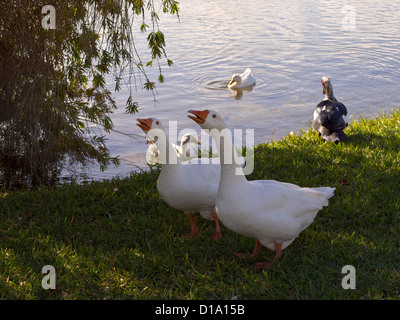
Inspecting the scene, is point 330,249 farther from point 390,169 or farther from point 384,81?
point 384,81

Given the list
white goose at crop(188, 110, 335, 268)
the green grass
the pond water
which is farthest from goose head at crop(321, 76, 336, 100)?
white goose at crop(188, 110, 335, 268)

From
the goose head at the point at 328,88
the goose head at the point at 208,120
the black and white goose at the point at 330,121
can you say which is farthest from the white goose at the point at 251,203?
the goose head at the point at 328,88

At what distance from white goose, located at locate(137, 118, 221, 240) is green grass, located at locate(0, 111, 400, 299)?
410mm

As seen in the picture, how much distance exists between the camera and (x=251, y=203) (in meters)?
3.56

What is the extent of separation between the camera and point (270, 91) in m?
11.2

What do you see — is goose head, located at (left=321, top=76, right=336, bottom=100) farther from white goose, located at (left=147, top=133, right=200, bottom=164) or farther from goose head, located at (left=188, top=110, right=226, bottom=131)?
goose head, located at (left=188, top=110, right=226, bottom=131)

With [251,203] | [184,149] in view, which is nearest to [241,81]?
[184,149]

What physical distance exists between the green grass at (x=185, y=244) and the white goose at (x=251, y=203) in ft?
1.21

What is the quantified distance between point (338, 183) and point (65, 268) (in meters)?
3.07

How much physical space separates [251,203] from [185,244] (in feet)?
3.07

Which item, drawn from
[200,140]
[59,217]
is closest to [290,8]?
[200,140]

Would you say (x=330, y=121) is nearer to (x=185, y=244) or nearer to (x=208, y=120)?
(x=185, y=244)

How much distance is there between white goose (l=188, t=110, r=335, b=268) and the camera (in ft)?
11.6
